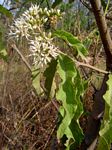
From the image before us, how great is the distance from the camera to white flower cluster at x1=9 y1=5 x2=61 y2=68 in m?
1.03

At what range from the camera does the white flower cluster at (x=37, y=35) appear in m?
1.03

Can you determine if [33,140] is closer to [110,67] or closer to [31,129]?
[31,129]

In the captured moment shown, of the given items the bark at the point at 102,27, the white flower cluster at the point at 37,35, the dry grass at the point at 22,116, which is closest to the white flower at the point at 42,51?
the white flower cluster at the point at 37,35

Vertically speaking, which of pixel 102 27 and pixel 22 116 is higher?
Result: pixel 102 27

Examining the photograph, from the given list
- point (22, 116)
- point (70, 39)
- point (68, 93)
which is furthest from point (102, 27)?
point (22, 116)

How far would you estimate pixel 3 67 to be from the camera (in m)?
3.95

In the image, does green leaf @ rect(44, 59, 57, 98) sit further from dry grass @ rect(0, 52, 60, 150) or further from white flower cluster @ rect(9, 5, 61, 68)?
dry grass @ rect(0, 52, 60, 150)

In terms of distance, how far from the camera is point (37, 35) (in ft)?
3.45

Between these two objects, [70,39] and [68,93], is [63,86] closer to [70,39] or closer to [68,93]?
[68,93]

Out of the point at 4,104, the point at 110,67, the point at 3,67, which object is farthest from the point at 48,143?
the point at 110,67

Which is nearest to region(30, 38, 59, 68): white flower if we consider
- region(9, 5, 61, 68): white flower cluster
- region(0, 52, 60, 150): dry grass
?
region(9, 5, 61, 68): white flower cluster

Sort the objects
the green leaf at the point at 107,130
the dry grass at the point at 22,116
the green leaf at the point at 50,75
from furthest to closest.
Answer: the dry grass at the point at 22,116, the green leaf at the point at 50,75, the green leaf at the point at 107,130

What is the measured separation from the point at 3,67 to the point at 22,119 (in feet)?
3.34

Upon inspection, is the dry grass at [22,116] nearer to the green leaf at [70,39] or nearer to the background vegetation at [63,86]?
the background vegetation at [63,86]
